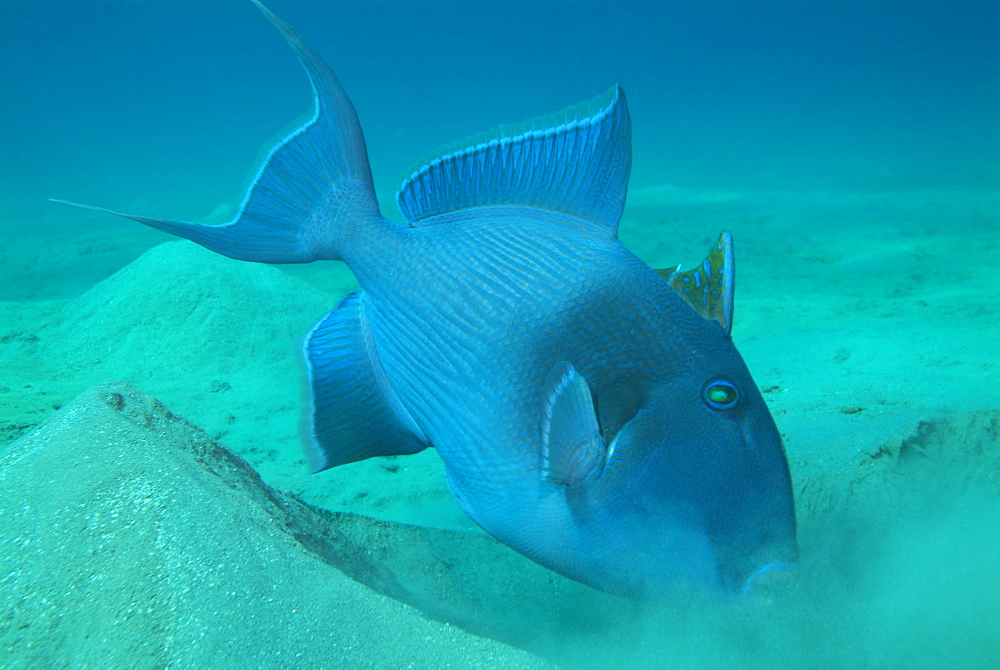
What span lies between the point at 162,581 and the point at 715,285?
47.6 inches

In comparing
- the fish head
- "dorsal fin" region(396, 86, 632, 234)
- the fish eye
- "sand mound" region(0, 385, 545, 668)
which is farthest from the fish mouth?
"dorsal fin" region(396, 86, 632, 234)

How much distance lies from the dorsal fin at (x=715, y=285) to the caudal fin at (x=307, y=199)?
810mm

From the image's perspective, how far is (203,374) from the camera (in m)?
3.50

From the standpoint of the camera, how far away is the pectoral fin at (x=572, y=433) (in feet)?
3.57

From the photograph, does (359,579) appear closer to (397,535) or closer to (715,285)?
(397,535)

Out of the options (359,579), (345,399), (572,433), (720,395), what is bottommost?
(359,579)

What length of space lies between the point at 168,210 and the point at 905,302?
15.9 metres

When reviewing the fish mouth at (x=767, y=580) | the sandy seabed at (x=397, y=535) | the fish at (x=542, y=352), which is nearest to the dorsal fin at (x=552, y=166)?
the fish at (x=542, y=352)

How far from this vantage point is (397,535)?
1.83 m

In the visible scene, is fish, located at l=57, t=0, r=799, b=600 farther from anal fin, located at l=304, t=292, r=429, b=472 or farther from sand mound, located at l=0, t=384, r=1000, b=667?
sand mound, located at l=0, t=384, r=1000, b=667

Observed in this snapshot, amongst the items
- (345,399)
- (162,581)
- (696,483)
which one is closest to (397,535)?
(345,399)

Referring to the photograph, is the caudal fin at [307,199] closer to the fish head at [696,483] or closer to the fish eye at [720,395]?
the fish head at [696,483]

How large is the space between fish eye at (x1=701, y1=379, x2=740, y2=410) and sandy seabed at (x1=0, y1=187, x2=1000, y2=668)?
17.3 inches

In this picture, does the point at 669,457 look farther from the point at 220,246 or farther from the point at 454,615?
the point at 220,246
